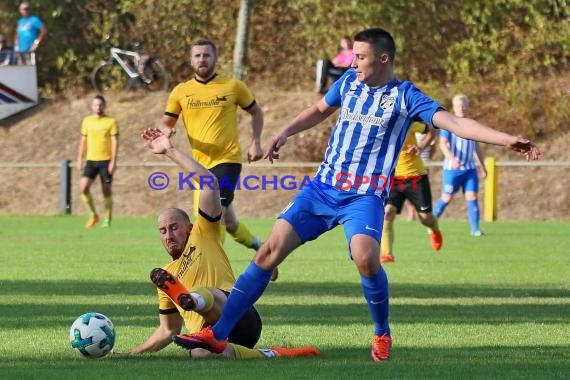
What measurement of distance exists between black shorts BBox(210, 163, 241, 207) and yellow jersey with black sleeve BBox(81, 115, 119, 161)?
10.6m

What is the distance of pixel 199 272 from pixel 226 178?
15.5 feet

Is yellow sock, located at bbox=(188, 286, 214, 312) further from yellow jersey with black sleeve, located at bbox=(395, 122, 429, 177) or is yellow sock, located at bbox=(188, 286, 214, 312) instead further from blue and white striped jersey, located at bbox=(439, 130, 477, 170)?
blue and white striped jersey, located at bbox=(439, 130, 477, 170)

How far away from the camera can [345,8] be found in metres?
34.2

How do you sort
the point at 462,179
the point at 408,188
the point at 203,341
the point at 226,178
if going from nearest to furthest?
the point at 203,341, the point at 226,178, the point at 408,188, the point at 462,179

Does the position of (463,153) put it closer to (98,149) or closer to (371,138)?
(98,149)

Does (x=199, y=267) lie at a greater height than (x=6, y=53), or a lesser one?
lesser

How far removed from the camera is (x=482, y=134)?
753 cm

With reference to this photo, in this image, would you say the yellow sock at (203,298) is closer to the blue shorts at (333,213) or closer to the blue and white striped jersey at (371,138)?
the blue shorts at (333,213)

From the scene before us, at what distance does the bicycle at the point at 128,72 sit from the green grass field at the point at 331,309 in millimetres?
A: 14115

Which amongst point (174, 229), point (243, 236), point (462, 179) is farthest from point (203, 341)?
point (462, 179)

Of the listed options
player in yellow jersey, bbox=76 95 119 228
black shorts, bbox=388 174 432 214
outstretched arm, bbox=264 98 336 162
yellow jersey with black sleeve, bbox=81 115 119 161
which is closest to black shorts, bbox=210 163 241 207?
black shorts, bbox=388 174 432 214

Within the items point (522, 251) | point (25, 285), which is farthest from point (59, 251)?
point (522, 251)

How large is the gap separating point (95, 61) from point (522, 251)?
825 inches

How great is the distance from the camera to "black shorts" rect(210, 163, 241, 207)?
42.3 ft
